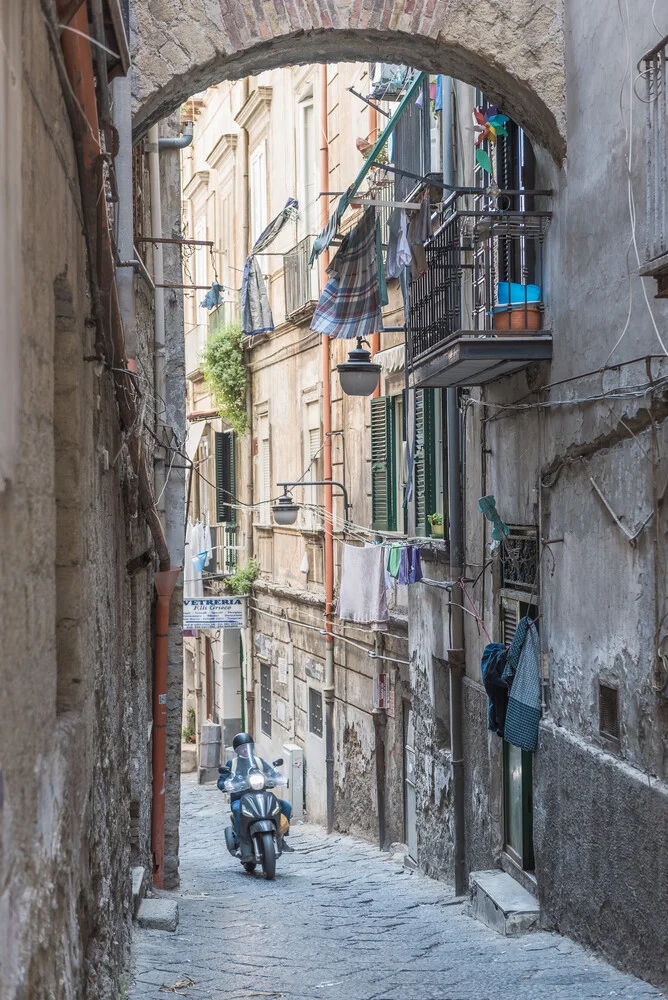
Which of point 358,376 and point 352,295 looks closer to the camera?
point 352,295

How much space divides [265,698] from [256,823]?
32.2ft

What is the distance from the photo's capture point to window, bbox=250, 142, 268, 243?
22.5m

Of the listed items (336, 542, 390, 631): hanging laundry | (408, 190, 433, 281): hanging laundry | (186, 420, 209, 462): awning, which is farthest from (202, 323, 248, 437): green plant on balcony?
(408, 190, 433, 281): hanging laundry

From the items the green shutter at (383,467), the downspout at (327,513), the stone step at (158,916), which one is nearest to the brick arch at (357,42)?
the stone step at (158,916)

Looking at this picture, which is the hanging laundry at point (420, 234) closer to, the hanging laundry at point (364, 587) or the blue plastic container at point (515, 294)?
the blue plastic container at point (515, 294)

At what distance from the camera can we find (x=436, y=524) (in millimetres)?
13227

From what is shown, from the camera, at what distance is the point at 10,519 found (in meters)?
3.39

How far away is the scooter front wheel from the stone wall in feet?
18.1

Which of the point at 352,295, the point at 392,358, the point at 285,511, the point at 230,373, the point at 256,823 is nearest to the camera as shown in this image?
the point at 256,823

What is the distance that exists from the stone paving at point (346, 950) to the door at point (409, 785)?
963 mm

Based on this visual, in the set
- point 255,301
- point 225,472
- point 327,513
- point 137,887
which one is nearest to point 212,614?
point 327,513

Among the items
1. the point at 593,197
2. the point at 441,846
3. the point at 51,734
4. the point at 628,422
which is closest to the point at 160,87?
the point at 593,197

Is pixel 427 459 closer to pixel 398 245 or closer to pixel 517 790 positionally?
pixel 398 245

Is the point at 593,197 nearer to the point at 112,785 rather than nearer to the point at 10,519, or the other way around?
the point at 112,785
